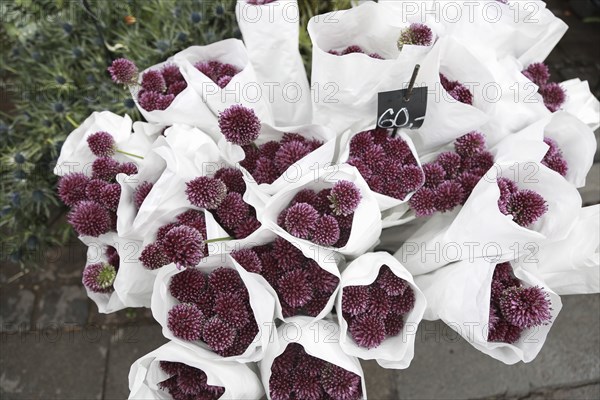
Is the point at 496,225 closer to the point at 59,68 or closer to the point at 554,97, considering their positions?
the point at 554,97

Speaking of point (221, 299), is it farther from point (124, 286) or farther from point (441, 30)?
point (441, 30)

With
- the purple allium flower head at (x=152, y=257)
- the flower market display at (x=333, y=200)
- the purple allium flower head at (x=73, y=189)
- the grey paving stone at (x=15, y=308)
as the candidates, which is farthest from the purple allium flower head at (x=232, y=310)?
the grey paving stone at (x=15, y=308)

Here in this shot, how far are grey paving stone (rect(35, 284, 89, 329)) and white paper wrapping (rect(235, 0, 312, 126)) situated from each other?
0.83m

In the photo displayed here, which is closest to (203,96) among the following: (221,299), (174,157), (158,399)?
(174,157)

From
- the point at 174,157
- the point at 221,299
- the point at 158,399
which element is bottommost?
the point at 158,399

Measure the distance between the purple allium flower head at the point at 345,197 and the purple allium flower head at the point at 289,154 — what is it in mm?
113

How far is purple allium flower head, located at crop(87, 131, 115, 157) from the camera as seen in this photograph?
2.56 feet

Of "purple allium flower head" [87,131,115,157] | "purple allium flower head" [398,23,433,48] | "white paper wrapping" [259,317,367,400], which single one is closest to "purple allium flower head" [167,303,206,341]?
"white paper wrapping" [259,317,367,400]

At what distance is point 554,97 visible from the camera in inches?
35.2

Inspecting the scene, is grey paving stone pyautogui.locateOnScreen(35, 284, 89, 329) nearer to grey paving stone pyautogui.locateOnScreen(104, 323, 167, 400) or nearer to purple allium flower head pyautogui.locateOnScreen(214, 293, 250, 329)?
grey paving stone pyautogui.locateOnScreen(104, 323, 167, 400)

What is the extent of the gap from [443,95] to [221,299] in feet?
1.54

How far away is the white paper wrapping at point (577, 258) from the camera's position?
2.40ft

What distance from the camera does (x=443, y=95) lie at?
28.4 inches

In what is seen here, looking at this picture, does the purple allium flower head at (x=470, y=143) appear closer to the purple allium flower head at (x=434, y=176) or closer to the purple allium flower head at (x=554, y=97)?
the purple allium flower head at (x=434, y=176)
